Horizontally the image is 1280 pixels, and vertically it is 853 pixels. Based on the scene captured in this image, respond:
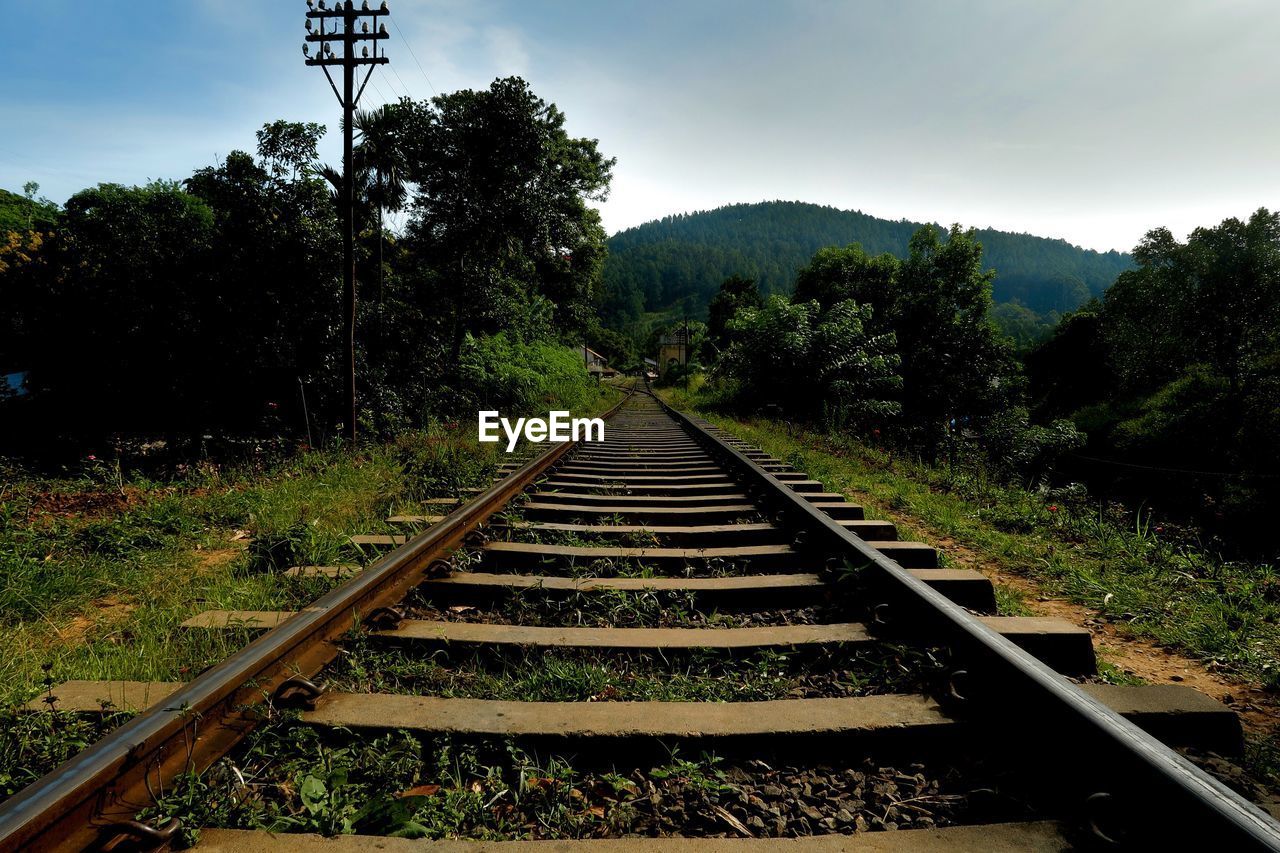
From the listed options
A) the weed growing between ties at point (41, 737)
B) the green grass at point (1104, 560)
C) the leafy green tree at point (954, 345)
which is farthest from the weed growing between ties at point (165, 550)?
the leafy green tree at point (954, 345)

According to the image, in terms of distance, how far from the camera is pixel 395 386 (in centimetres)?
1366

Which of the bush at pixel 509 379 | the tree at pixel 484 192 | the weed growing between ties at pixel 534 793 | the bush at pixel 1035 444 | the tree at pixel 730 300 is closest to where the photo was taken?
the weed growing between ties at pixel 534 793

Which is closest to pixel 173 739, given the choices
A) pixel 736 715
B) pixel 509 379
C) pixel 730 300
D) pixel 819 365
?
pixel 736 715

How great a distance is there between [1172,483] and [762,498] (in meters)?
20.5

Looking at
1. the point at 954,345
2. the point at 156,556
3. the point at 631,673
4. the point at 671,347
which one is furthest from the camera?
the point at 671,347

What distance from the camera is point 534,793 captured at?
4.27 feet

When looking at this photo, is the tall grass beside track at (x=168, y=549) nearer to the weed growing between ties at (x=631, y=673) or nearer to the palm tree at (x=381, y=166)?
the weed growing between ties at (x=631, y=673)

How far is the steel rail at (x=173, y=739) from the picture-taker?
100 cm

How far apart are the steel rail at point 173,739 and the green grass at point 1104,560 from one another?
3.03m

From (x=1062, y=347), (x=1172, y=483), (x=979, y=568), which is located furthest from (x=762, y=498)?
(x=1062, y=347)

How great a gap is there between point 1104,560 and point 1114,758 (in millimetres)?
3427

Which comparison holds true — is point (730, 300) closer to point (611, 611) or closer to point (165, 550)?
point (165, 550)

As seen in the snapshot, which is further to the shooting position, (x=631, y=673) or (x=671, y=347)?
(x=671, y=347)

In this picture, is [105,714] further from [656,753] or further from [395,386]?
[395,386]
